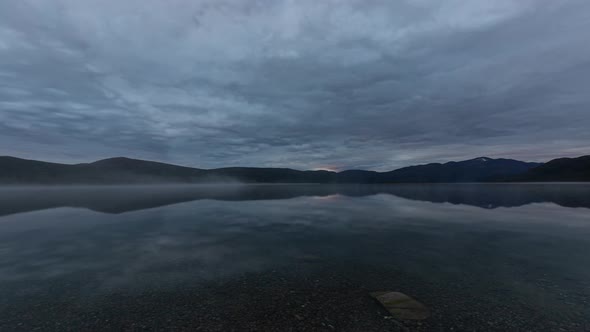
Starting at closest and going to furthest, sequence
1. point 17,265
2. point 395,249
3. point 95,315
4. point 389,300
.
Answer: point 95,315 → point 389,300 → point 17,265 → point 395,249

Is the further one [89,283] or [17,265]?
[17,265]

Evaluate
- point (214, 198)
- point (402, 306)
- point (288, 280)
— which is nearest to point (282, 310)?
point (288, 280)

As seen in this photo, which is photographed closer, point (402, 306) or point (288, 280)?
point (402, 306)

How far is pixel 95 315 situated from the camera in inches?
398

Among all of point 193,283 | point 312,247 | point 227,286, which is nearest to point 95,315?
point 193,283

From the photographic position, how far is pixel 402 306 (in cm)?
1061

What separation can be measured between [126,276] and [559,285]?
79.3 feet

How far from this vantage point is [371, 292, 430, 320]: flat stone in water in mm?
9980

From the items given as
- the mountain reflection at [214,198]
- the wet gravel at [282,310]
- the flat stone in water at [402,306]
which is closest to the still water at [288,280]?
the wet gravel at [282,310]

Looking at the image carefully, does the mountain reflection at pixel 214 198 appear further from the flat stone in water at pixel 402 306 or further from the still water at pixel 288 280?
the flat stone in water at pixel 402 306

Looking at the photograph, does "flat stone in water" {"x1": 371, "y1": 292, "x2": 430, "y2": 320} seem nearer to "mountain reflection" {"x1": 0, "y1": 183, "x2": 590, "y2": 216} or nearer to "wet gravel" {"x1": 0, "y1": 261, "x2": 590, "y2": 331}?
"wet gravel" {"x1": 0, "y1": 261, "x2": 590, "y2": 331}

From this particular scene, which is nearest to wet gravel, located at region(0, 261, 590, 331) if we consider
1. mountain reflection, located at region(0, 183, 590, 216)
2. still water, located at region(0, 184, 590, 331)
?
still water, located at region(0, 184, 590, 331)

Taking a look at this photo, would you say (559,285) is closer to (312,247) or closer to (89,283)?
(312,247)

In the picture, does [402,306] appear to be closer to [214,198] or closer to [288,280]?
[288,280]
